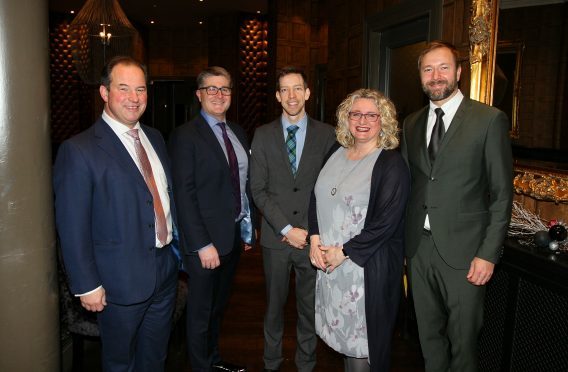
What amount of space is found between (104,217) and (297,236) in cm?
101

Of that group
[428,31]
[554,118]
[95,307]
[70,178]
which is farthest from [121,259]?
[428,31]

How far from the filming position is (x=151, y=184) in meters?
2.05

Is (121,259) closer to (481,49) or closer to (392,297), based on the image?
(392,297)

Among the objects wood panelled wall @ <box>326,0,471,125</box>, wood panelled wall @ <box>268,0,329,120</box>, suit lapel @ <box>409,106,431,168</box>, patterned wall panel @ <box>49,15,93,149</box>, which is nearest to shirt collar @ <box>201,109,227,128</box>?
suit lapel @ <box>409,106,431,168</box>

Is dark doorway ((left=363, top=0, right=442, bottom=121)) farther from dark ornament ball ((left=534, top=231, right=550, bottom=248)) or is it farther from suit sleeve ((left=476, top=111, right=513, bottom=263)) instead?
dark ornament ball ((left=534, top=231, right=550, bottom=248))

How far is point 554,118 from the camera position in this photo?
2.42 m

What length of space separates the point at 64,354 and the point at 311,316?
1.59m

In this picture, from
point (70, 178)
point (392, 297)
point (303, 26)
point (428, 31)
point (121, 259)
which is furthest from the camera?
point (303, 26)

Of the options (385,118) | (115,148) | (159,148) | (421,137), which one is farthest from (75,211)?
(421,137)

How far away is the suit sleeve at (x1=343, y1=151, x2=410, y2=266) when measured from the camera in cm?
205

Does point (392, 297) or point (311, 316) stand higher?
point (392, 297)

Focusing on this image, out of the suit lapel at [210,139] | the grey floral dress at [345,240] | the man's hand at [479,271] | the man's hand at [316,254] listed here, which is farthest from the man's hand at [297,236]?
the man's hand at [479,271]

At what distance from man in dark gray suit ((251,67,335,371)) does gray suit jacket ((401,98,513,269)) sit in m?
0.62

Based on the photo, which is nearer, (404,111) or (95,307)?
(95,307)
